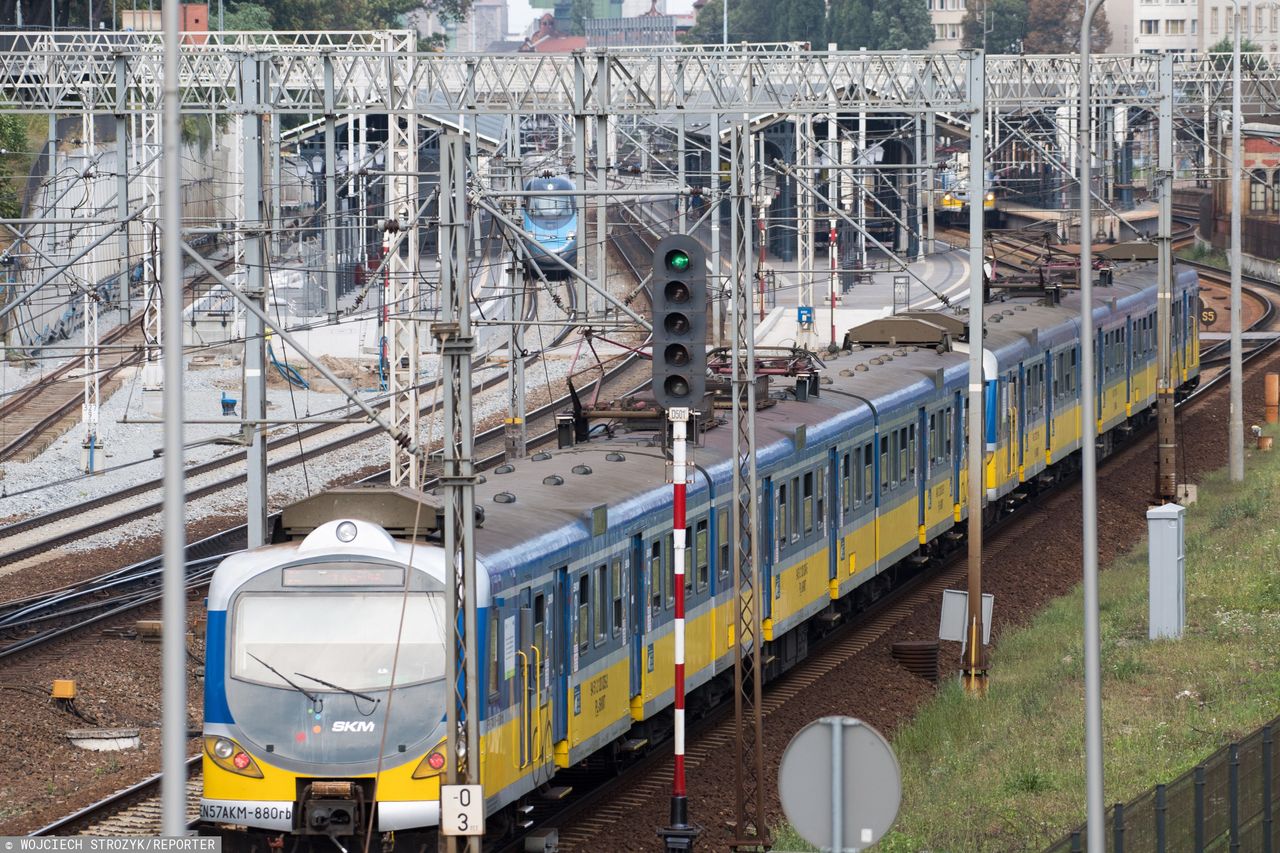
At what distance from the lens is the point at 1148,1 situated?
141875 mm

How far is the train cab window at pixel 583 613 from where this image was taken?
53.2 ft

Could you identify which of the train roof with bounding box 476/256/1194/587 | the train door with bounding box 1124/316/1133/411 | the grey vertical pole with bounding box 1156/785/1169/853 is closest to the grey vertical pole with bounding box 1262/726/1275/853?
the grey vertical pole with bounding box 1156/785/1169/853

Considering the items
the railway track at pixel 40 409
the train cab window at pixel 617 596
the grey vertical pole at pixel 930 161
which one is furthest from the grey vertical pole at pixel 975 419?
the railway track at pixel 40 409

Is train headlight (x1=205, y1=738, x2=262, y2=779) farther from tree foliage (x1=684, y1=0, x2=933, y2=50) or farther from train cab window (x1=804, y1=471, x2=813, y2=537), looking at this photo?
tree foliage (x1=684, y1=0, x2=933, y2=50)

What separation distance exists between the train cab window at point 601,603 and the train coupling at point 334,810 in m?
3.14

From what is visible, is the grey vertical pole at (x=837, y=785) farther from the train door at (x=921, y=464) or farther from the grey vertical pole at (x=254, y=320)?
the train door at (x=921, y=464)

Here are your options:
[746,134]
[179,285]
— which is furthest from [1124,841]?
[746,134]

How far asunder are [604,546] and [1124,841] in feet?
19.2

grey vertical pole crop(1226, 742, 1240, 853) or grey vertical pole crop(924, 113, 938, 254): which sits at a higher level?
grey vertical pole crop(924, 113, 938, 254)

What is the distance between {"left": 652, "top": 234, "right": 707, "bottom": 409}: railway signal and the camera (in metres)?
15.5

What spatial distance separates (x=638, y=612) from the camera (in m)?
17.5

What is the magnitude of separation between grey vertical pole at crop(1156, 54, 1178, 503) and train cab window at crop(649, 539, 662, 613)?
16.2 meters

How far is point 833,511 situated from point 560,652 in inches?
309

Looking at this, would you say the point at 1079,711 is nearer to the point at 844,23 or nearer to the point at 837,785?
the point at 837,785
